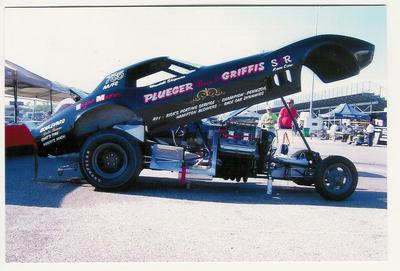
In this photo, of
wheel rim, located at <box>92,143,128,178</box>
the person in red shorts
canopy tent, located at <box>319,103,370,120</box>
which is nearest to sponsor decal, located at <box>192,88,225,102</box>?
wheel rim, located at <box>92,143,128,178</box>

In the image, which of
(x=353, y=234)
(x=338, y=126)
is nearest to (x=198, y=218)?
(x=353, y=234)

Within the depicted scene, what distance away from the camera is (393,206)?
3.64 metres

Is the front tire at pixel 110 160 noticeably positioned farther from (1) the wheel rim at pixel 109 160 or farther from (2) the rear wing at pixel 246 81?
(2) the rear wing at pixel 246 81

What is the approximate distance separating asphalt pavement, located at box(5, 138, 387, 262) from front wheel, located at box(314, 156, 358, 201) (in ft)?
0.48

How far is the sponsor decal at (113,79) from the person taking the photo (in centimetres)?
546

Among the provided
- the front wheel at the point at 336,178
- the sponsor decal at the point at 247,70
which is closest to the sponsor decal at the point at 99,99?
the sponsor decal at the point at 247,70

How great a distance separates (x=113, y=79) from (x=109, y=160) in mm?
1233

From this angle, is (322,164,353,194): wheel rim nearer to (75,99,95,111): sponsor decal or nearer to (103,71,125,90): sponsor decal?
(103,71,125,90): sponsor decal

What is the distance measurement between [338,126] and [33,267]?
83.0 ft

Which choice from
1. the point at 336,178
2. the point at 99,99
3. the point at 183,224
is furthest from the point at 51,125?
the point at 336,178

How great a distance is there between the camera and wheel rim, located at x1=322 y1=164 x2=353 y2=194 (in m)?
5.36

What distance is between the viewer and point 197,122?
18.4 feet

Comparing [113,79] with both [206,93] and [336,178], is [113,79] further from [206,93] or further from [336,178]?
[336,178]

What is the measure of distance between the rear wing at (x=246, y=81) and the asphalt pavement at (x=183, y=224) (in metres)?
1.22
